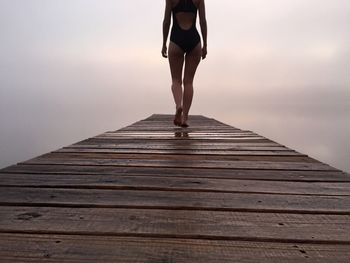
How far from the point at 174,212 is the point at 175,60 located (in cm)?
404

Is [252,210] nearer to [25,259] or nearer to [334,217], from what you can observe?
[334,217]

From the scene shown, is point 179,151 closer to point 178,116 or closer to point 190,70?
point 190,70

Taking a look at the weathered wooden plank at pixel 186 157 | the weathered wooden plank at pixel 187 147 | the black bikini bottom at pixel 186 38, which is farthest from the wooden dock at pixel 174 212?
the black bikini bottom at pixel 186 38

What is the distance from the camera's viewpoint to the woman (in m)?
5.12

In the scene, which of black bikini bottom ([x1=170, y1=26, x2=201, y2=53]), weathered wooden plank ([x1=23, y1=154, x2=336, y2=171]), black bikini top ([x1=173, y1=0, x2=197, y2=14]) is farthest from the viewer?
black bikini bottom ([x1=170, y1=26, x2=201, y2=53])

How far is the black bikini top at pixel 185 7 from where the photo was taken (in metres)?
5.06

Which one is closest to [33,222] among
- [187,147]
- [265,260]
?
[265,260]

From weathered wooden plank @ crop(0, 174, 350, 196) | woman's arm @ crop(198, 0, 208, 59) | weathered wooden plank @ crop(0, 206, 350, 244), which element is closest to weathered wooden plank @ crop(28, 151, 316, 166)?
→ weathered wooden plank @ crop(0, 174, 350, 196)

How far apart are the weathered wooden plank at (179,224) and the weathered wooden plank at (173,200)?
2.6 inches

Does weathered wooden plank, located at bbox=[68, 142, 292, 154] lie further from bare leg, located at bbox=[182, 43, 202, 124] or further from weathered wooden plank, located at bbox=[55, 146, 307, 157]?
bare leg, located at bbox=[182, 43, 202, 124]

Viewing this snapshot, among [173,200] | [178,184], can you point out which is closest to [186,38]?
[178,184]

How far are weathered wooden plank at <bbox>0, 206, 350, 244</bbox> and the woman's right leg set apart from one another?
397cm

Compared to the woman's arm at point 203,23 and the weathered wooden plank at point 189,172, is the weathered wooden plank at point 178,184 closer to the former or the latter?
the weathered wooden plank at point 189,172

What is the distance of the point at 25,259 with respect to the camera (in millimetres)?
1048
